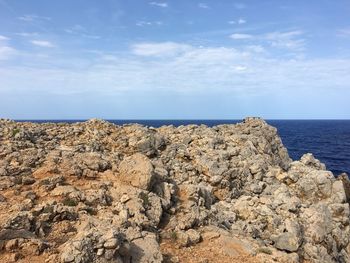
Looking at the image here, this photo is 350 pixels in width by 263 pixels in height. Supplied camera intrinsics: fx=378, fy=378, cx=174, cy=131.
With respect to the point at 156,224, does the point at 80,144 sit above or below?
above

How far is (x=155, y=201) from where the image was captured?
68.3 ft

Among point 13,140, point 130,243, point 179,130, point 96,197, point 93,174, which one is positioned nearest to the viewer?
point 130,243

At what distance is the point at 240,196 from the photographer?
98.0 feet

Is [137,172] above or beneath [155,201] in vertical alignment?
above

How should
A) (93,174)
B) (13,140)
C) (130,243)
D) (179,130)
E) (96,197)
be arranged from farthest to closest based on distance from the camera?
(179,130) → (13,140) → (93,174) → (96,197) → (130,243)

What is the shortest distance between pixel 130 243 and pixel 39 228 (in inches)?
160

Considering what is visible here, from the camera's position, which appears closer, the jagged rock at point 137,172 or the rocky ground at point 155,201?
the rocky ground at point 155,201

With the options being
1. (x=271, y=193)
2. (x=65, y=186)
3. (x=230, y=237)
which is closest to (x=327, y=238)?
(x=271, y=193)

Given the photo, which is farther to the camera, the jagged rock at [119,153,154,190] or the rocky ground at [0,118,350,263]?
the jagged rock at [119,153,154,190]

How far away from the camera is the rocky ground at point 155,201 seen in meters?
16.2

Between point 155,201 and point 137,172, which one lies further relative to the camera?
point 137,172

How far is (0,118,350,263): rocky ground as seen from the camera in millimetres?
16188

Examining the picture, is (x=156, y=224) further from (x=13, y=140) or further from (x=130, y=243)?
(x=13, y=140)

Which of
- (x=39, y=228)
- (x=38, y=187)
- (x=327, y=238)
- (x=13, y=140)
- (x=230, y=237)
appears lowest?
(x=327, y=238)
